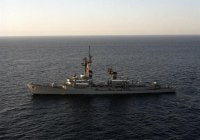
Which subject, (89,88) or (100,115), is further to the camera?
(89,88)

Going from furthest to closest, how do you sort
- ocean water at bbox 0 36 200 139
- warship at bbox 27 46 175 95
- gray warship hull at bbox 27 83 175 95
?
warship at bbox 27 46 175 95 < gray warship hull at bbox 27 83 175 95 < ocean water at bbox 0 36 200 139

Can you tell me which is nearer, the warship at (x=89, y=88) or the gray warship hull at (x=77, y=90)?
the gray warship hull at (x=77, y=90)

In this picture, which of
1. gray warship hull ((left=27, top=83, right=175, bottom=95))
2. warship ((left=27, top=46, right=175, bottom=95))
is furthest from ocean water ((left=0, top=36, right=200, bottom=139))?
warship ((left=27, top=46, right=175, bottom=95))

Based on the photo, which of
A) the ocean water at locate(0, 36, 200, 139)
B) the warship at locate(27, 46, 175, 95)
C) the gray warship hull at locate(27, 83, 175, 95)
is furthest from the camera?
the warship at locate(27, 46, 175, 95)

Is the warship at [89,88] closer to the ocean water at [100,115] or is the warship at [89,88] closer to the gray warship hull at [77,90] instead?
the gray warship hull at [77,90]

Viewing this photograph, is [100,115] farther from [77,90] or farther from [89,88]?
[77,90]

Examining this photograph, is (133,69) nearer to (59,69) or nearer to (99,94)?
(59,69)

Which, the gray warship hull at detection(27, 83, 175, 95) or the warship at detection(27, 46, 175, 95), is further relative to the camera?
the warship at detection(27, 46, 175, 95)

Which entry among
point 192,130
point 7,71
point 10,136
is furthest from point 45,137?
point 7,71

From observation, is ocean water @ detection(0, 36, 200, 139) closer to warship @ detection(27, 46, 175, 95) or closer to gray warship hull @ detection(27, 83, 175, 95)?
gray warship hull @ detection(27, 83, 175, 95)

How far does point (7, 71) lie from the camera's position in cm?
13700

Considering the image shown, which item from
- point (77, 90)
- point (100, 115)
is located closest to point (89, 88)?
point (77, 90)

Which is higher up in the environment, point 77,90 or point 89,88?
point 89,88

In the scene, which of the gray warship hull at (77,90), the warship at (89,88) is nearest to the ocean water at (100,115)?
the gray warship hull at (77,90)
